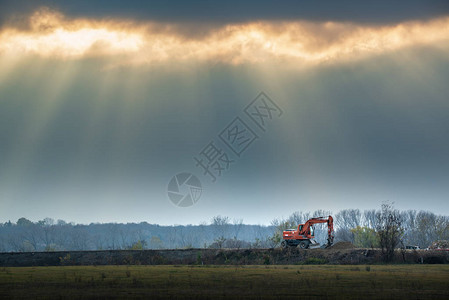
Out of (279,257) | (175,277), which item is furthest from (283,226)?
(175,277)

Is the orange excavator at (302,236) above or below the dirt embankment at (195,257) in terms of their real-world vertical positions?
above

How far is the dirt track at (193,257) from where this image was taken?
5853cm

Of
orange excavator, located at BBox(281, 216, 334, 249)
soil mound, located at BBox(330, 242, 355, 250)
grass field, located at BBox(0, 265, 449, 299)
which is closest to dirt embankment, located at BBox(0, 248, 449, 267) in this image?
soil mound, located at BBox(330, 242, 355, 250)

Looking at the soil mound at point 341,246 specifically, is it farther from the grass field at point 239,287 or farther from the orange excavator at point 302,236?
the grass field at point 239,287

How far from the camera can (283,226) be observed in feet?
477

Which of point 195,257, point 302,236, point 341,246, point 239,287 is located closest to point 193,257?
point 195,257

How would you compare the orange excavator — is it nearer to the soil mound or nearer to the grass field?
the soil mound

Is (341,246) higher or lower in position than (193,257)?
higher

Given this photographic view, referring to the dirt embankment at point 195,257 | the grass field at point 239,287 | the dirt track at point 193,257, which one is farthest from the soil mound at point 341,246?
the grass field at point 239,287

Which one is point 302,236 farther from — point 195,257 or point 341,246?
point 195,257

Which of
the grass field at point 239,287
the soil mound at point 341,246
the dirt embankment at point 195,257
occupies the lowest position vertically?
the grass field at point 239,287

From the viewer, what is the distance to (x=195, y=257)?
63.6 meters

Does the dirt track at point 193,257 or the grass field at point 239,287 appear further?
the dirt track at point 193,257

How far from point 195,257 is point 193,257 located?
0.84 ft
